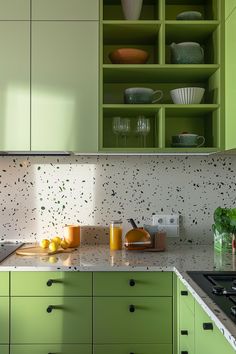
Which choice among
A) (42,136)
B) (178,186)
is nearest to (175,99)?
(178,186)

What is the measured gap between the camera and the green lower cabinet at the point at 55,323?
6.89 ft

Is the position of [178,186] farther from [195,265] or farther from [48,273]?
[48,273]

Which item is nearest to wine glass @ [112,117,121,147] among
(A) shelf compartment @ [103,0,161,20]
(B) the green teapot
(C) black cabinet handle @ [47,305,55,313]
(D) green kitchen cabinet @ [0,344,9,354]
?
(B) the green teapot

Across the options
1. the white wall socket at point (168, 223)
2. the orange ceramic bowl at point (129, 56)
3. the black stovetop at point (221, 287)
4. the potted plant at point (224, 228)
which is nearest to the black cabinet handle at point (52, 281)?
the black stovetop at point (221, 287)

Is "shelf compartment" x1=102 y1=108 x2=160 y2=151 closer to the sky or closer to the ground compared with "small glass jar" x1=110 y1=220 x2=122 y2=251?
closer to the sky

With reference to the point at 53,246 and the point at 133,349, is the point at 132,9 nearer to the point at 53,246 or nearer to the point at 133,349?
the point at 53,246

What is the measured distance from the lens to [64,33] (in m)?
2.38

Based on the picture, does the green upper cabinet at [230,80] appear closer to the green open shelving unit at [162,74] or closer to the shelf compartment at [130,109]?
the green open shelving unit at [162,74]

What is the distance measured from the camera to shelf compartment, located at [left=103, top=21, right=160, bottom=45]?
7.88 feet

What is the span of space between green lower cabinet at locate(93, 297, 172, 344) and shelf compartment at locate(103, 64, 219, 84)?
1201mm

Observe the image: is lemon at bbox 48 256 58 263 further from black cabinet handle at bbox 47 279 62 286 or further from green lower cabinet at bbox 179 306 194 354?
green lower cabinet at bbox 179 306 194 354

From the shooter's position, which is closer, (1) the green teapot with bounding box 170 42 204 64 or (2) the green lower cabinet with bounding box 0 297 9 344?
(2) the green lower cabinet with bounding box 0 297 9 344

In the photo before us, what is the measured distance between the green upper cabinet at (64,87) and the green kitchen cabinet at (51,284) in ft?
2.17

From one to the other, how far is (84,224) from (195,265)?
0.87m
